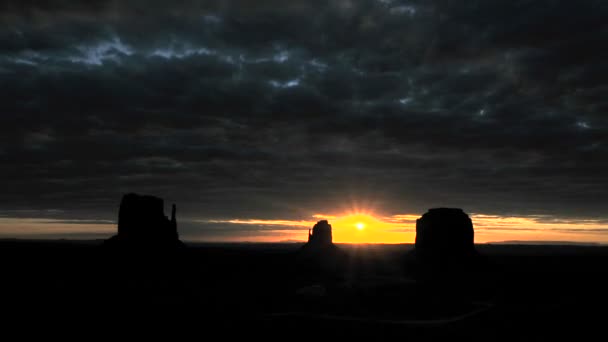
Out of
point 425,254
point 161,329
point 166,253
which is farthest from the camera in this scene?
point 425,254

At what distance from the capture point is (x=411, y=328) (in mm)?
41469

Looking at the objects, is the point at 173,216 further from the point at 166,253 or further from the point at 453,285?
the point at 453,285

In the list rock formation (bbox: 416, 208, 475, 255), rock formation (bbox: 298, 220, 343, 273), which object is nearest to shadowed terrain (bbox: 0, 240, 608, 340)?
rock formation (bbox: 416, 208, 475, 255)

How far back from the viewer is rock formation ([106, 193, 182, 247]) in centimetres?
8694

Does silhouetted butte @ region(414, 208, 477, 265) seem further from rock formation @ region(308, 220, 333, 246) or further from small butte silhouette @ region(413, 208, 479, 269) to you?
rock formation @ region(308, 220, 333, 246)

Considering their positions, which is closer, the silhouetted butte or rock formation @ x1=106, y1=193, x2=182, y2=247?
rock formation @ x1=106, y1=193, x2=182, y2=247

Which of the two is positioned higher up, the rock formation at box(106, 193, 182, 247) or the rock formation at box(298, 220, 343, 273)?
the rock formation at box(106, 193, 182, 247)

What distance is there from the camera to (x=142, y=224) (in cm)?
8800

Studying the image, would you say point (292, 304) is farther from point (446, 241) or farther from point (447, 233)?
point (447, 233)

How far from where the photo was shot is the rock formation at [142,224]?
86.9 meters

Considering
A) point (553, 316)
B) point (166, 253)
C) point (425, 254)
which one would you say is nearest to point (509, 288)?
point (425, 254)

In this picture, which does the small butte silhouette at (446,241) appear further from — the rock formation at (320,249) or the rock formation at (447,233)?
the rock formation at (320,249)

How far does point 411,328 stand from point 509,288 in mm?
47647

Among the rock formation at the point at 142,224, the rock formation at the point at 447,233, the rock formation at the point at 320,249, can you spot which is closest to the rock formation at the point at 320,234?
the rock formation at the point at 320,249
